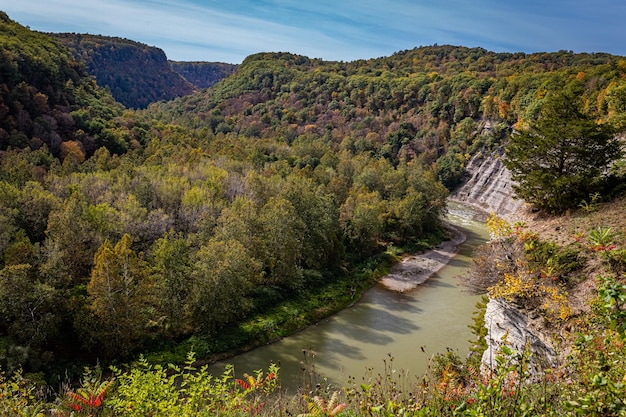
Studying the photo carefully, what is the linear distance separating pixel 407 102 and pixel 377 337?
106364 millimetres

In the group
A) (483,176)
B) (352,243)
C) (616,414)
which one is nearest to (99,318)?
(616,414)

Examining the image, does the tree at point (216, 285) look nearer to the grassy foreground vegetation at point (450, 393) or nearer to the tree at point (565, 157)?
the grassy foreground vegetation at point (450, 393)

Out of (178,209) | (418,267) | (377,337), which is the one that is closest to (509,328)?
(377,337)

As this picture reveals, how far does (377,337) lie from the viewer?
3300cm

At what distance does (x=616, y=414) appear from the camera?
5.02 metres

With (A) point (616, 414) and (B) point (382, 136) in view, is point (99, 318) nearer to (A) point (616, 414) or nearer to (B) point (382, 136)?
(A) point (616, 414)

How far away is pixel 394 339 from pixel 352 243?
1872 cm

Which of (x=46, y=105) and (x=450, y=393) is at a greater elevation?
(x=46, y=105)

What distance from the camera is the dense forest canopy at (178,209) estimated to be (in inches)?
1020

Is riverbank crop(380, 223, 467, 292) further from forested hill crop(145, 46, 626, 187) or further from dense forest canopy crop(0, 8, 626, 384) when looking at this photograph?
forested hill crop(145, 46, 626, 187)

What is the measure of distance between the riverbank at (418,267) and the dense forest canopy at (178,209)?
3.36m

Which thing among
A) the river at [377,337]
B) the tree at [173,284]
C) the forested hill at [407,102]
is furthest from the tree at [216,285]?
the forested hill at [407,102]

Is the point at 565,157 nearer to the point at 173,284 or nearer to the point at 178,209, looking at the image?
the point at 173,284

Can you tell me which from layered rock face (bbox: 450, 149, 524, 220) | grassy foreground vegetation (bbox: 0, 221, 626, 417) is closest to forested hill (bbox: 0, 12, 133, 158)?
grassy foreground vegetation (bbox: 0, 221, 626, 417)
